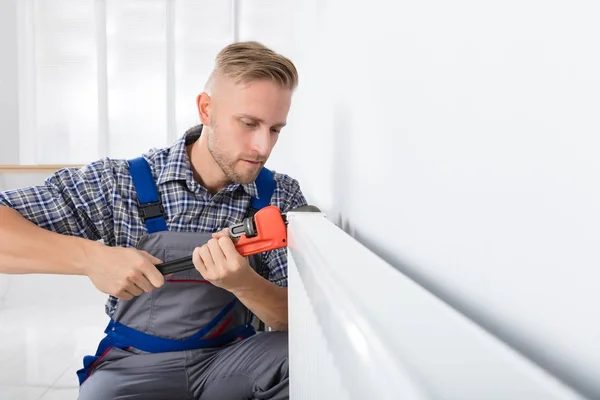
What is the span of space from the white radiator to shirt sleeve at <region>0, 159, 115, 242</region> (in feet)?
3.00

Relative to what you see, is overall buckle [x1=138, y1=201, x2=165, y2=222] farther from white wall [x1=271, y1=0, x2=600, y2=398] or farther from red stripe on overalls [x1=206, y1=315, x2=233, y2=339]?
white wall [x1=271, y1=0, x2=600, y2=398]

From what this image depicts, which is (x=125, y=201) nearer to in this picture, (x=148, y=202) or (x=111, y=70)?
(x=148, y=202)

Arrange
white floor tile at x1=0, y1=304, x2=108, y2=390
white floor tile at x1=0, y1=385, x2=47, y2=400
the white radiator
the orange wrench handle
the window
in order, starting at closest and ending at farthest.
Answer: the white radiator
the orange wrench handle
white floor tile at x1=0, y1=385, x2=47, y2=400
white floor tile at x1=0, y1=304, x2=108, y2=390
the window

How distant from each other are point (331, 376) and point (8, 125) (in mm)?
3432

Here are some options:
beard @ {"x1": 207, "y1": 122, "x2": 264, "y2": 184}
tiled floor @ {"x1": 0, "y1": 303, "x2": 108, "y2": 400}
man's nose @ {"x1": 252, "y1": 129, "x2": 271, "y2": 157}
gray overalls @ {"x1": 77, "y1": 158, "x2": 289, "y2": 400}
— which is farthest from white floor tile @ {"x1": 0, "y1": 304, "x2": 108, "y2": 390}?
man's nose @ {"x1": 252, "y1": 129, "x2": 271, "y2": 157}

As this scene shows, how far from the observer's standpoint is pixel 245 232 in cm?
99

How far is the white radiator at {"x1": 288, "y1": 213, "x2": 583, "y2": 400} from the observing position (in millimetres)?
209

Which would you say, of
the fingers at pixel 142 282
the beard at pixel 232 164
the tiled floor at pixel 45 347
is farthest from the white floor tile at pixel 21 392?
the beard at pixel 232 164

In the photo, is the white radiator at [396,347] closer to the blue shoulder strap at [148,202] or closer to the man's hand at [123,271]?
the man's hand at [123,271]

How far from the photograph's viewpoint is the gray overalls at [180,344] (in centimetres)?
119

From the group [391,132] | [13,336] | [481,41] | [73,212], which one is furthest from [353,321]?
[13,336]

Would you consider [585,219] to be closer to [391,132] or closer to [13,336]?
[391,132]

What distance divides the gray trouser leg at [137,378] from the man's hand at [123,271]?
20cm

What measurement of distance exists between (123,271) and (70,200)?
30 centimetres
